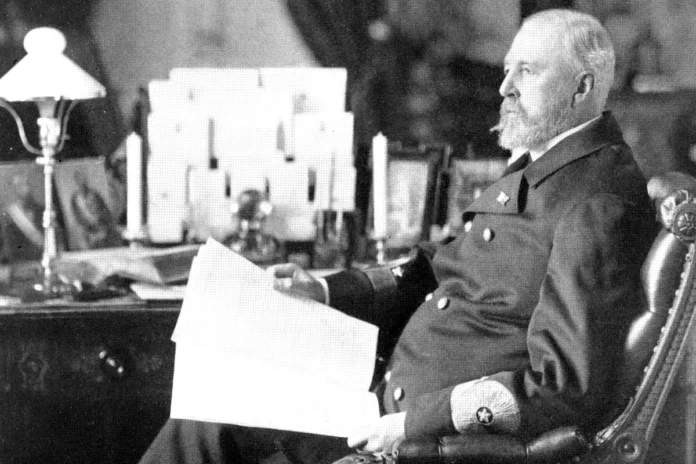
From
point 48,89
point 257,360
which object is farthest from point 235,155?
point 257,360

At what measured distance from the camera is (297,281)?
7.80ft

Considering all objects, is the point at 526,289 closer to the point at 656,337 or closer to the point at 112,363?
the point at 656,337

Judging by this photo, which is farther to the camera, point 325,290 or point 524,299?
point 325,290

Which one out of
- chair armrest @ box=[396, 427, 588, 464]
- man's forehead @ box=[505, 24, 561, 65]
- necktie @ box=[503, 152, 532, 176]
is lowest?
chair armrest @ box=[396, 427, 588, 464]

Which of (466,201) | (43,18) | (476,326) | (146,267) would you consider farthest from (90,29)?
(476,326)

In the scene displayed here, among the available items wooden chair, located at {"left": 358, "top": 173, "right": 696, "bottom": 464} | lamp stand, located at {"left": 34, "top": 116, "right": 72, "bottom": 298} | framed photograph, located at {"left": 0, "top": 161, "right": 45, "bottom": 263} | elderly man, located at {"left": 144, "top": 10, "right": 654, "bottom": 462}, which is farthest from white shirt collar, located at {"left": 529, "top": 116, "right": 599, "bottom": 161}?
framed photograph, located at {"left": 0, "top": 161, "right": 45, "bottom": 263}

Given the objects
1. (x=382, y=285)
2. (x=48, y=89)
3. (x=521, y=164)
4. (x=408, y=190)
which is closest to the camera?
(x=521, y=164)

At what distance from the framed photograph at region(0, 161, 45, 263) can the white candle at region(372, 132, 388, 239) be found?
2.87 feet

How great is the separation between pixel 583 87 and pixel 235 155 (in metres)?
1.14

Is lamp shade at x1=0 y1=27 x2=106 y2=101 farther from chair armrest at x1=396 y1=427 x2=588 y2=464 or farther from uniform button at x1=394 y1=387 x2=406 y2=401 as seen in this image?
chair armrest at x1=396 y1=427 x2=588 y2=464

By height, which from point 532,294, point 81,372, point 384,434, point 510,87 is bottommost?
point 81,372

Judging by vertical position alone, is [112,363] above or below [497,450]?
below

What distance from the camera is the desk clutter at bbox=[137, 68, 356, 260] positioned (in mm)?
2922

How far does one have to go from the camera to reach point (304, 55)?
3008 mm
